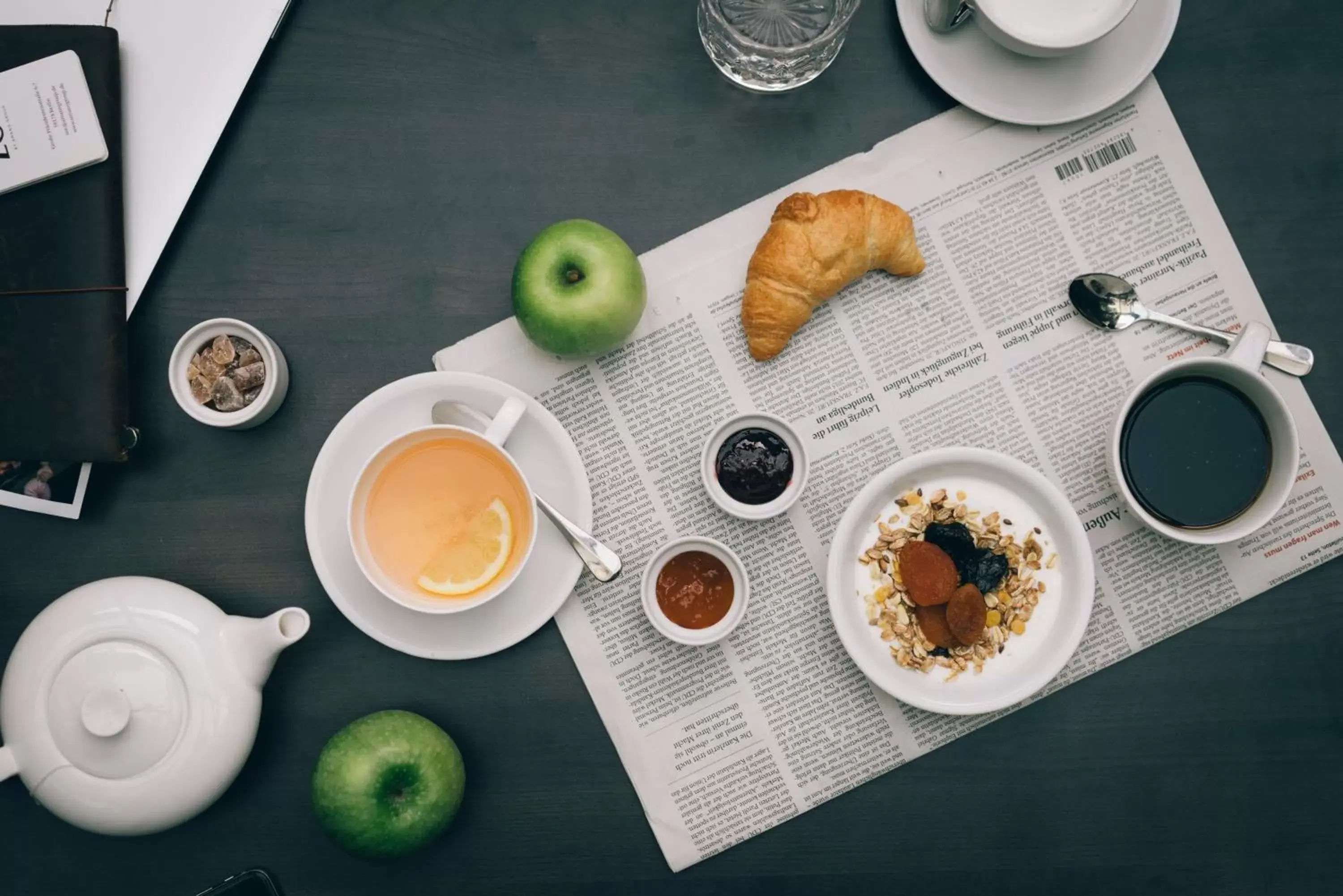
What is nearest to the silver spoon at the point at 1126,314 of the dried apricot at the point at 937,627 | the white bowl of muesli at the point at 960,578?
the white bowl of muesli at the point at 960,578

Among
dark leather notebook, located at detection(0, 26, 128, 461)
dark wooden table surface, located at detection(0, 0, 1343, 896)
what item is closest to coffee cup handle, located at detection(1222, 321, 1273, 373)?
dark wooden table surface, located at detection(0, 0, 1343, 896)

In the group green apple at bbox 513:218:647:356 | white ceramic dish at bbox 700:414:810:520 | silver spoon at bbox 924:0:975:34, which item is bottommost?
white ceramic dish at bbox 700:414:810:520

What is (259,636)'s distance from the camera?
106 cm

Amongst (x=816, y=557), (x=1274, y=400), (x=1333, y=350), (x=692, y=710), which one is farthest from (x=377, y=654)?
(x=1333, y=350)

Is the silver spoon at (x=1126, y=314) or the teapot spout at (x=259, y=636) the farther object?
the silver spoon at (x=1126, y=314)

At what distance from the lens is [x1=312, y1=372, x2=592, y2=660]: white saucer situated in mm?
1141

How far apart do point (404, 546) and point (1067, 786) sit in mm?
931

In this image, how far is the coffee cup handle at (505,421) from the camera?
Answer: 1.09 metres

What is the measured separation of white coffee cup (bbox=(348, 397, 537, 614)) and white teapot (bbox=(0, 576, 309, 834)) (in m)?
0.11

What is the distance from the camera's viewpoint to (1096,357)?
3.95ft

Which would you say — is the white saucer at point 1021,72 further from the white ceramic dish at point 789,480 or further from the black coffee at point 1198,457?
the white ceramic dish at point 789,480

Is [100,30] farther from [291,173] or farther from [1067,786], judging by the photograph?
[1067,786]

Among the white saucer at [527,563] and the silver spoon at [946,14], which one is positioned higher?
the silver spoon at [946,14]

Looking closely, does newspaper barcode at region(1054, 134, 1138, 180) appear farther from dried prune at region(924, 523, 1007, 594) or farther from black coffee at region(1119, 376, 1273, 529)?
dried prune at region(924, 523, 1007, 594)
